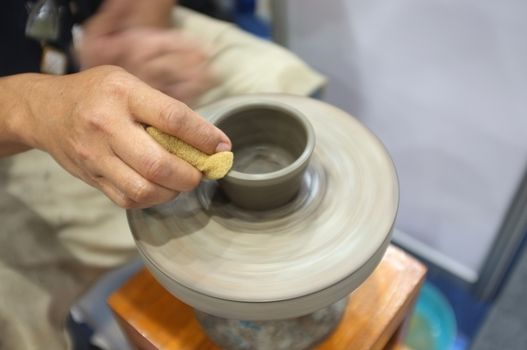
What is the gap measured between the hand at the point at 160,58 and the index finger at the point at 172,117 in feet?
0.96

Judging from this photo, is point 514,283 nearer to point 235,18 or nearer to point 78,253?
point 78,253

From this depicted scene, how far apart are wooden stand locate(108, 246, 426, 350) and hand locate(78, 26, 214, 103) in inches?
13.9

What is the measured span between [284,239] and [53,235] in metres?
0.57

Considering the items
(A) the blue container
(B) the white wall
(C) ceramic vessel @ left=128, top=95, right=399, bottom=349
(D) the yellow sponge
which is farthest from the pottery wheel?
(A) the blue container

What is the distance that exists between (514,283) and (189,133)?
4.05 feet

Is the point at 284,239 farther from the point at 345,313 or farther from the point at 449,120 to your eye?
the point at 449,120

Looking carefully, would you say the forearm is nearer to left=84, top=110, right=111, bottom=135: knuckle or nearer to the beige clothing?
left=84, top=110, right=111, bottom=135: knuckle

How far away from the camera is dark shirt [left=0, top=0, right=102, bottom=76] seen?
1062mm

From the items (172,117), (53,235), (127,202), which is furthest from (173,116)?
(53,235)

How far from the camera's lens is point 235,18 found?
8.03 ft

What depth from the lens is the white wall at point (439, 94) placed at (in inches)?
46.6

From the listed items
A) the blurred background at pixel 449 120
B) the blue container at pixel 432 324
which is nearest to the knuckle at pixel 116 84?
the blurred background at pixel 449 120

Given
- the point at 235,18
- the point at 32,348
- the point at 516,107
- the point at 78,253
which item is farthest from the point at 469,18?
the point at 235,18

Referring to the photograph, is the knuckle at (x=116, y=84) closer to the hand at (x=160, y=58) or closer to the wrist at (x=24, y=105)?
the wrist at (x=24, y=105)
